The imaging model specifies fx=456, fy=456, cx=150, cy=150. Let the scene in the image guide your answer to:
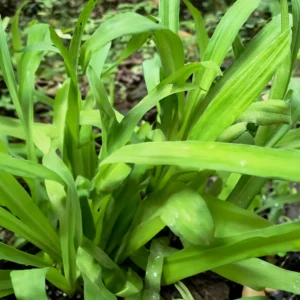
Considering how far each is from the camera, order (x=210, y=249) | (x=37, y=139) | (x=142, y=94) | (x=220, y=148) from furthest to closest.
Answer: (x=142, y=94)
(x=37, y=139)
(x=210, y=249)
(x=220, y=148)

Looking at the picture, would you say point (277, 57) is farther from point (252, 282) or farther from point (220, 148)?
point (252, 282)

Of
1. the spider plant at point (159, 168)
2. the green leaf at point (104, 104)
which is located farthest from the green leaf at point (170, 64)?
the green leaf at point (104, 104)

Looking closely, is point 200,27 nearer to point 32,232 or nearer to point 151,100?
point 151,100

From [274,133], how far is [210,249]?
0.21m

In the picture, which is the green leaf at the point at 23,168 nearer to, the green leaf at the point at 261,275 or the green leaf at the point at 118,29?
the green leaf at the point at 118,29

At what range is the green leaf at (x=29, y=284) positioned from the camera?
58 centimetres

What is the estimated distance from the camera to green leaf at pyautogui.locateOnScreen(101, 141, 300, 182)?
19.2 inches

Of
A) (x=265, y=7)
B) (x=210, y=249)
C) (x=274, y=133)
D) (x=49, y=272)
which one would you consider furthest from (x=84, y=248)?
(x=265, y=7)

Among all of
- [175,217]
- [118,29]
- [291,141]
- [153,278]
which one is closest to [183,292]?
[153,278]

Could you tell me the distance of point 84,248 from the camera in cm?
68

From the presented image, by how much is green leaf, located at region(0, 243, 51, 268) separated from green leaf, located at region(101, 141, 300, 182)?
0.70 ft

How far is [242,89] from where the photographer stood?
0.59m

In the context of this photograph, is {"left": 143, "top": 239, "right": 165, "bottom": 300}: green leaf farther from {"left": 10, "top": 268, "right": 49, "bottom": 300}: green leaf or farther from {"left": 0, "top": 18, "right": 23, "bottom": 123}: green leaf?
{"left": 0, "top": 18, "right": 23, "bottom": 123}: green leaf

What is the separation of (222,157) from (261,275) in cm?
24
